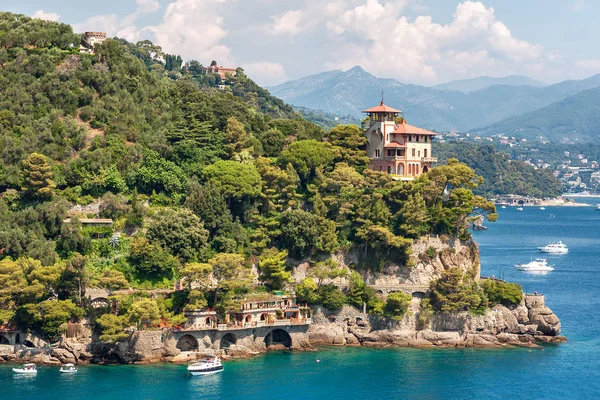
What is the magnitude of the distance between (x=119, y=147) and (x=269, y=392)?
115ft

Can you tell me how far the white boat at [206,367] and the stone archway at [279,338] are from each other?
29.1ft

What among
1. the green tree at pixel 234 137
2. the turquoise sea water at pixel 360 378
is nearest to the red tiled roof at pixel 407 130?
the green tree at pixel 234 137

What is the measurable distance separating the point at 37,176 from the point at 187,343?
21496 mm

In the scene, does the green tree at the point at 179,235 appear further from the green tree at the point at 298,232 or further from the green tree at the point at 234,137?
the green tree at the point at 234,137

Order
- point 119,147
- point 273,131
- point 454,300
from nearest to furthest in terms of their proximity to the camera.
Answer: point 454,300 → point 119,147 → point 273,131

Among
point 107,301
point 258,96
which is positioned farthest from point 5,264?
point 258,96

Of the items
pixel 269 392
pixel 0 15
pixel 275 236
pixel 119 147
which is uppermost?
pixel 0 15

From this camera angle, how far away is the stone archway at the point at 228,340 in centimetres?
7619

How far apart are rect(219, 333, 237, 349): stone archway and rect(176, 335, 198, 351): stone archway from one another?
2244mm

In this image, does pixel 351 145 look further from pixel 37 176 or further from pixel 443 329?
pixel 37 176

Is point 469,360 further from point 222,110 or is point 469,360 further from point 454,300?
point 222,110

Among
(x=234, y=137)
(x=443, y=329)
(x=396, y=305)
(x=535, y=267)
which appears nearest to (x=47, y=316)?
(x=396, y=305)

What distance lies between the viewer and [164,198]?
87312 millimetres

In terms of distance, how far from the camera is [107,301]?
247 ft
